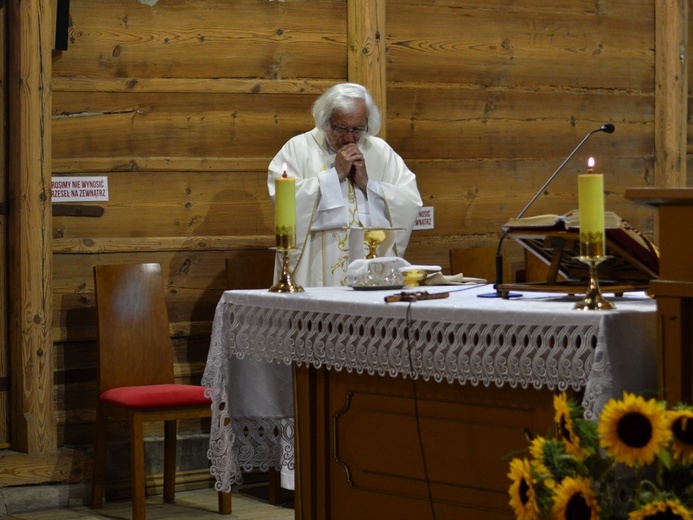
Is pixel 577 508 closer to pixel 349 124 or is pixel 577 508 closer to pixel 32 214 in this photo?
pixel 349 124

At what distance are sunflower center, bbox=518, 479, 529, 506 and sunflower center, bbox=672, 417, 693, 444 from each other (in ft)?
→ 1.02

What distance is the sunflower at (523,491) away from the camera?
2236 millimetres

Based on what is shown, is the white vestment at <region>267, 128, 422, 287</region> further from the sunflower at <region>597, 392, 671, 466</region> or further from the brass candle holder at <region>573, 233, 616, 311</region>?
the sunflower at <region>597, 392, 671, 466</region>

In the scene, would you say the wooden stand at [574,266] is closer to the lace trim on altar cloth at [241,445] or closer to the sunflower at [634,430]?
the sunflower at [634,430]

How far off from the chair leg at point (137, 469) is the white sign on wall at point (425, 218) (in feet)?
6.97

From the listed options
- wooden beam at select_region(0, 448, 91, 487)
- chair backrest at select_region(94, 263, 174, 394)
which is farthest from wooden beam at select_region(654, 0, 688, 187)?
wooden beam at select_region(0, 448, 91, 487)

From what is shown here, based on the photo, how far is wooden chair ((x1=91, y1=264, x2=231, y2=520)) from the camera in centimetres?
494

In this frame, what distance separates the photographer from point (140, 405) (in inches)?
186

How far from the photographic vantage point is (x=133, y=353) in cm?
518

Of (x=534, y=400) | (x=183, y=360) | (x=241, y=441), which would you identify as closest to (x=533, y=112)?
(x=183, y=360)

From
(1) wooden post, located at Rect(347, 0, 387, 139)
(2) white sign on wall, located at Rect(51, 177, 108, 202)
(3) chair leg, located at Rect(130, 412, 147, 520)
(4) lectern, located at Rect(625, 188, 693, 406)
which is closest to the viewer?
(4) lectern, located at Rect(625, 188, 693, 406)

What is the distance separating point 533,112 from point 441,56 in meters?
0.66

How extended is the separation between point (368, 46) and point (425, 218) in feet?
3.18

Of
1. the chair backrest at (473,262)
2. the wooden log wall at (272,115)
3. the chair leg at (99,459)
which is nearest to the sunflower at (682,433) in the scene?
the chair leg at (99,459)
